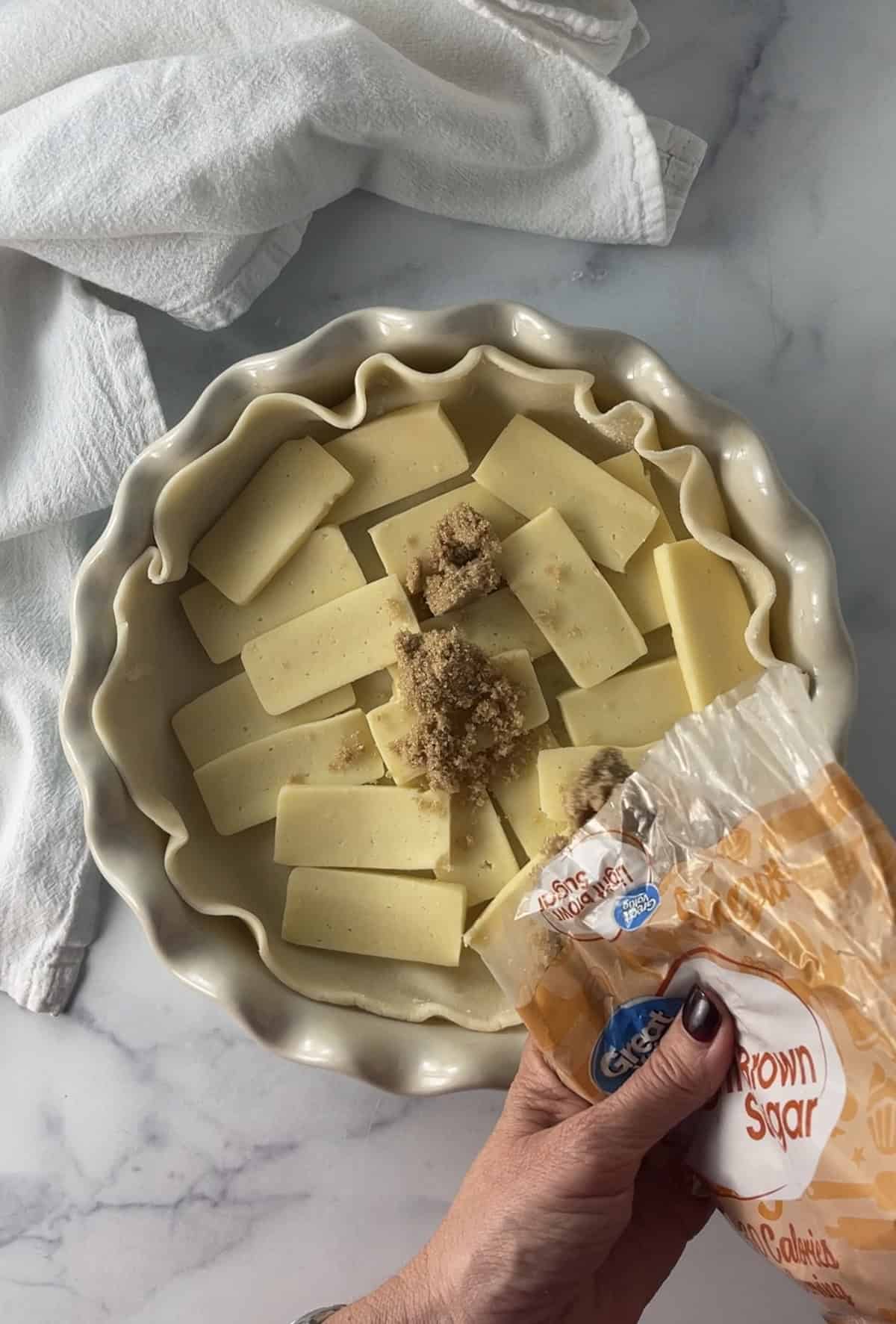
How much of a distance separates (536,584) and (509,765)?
0.18 metres

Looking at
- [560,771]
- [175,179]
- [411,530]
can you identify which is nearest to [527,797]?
[560,771]

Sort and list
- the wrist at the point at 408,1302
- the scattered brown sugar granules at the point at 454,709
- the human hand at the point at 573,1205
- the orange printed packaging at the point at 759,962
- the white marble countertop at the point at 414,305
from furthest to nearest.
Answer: the white marble countertop at the point at 414,305
the scattered brown sugar granules at the point at 454,709
the wrist at the point at 408,1302
the human hand at the point at 573,1205
the orange printed packaging at the point at 759,962

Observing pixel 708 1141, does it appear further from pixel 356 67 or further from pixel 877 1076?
pixel 356 67

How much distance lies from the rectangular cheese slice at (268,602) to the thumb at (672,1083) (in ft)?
1.72

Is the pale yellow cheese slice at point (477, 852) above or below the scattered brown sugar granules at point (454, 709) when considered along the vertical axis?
below

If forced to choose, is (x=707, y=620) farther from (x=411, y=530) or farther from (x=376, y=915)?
(x=376, y=915)

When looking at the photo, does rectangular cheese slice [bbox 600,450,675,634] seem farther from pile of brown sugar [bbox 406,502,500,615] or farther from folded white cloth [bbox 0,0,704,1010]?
folded white cloth [bbox 0,0,704,1010]

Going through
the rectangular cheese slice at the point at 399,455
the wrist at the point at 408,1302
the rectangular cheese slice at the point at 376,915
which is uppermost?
the rectangular cheese slice at the point at 399,455

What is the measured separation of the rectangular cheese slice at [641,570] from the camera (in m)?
1.09

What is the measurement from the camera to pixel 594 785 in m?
1.03

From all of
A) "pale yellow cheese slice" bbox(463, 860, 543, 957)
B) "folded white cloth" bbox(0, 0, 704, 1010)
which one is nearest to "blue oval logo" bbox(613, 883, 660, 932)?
"pale yellow cheese slice" bbox(463, 860, 543, 957)

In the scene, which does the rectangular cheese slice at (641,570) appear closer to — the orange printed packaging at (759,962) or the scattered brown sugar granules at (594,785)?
the scattered brown sugar granules at (594,785)

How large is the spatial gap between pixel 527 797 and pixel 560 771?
0.05 metres

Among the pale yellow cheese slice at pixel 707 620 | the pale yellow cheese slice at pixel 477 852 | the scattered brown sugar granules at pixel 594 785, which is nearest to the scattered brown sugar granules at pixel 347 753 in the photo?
the pale yellow cheese slice at pixel 477 852
